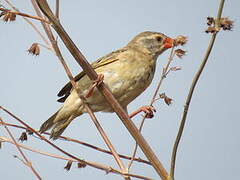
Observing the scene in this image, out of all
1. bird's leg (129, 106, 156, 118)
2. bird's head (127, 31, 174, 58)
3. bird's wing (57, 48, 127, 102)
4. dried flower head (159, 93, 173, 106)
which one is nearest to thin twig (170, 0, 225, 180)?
dried flower head (159, 93, 173, 106)

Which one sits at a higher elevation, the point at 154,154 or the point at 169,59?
the point at 169,59

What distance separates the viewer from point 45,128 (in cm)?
463

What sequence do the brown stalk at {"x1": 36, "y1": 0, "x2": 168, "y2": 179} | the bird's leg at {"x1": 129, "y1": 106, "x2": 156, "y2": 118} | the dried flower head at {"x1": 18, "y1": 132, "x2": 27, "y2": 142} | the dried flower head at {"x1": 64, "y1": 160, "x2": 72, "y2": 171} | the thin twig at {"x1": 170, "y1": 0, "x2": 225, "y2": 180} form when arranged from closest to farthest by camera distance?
the thin twig at {"x1": 170, "y1": 0, "x2": 225, "y2": 180} → the brown stalk at {"x1": 36, "y1": 0, "x2": 168, "y2": 179} → the dried flower head at {"x1": 64, "y1": 160, "x2": 72, "y2": 171} → the dried flower head at {"x1": 18, "y1": 132, "x2": 27, "y2": 142} → the bird's leg at {"x1": 129, "y1": 106, "x2": 156, "y2": 118}

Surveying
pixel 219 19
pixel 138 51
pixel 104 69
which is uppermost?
pixel 138 51

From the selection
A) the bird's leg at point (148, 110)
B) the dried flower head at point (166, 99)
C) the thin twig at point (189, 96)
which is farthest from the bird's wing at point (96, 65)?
the thin twig at point (189, 96)

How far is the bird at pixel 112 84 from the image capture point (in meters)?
4.63

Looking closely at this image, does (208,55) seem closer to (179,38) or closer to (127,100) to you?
(179,38)

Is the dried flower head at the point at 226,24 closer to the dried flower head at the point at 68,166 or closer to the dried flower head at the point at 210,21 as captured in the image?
the dried flower head at the point at 210,21

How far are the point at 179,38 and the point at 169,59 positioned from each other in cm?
20

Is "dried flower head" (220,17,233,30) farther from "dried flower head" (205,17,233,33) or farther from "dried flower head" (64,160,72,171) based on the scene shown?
"dried flower head" (64,160,72,171)

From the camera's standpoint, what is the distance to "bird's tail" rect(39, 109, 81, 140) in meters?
4.61

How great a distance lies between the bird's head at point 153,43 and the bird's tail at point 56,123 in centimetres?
150

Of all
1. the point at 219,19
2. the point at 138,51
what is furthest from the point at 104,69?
the point at 219,19

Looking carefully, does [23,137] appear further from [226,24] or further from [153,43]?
[153,43]
